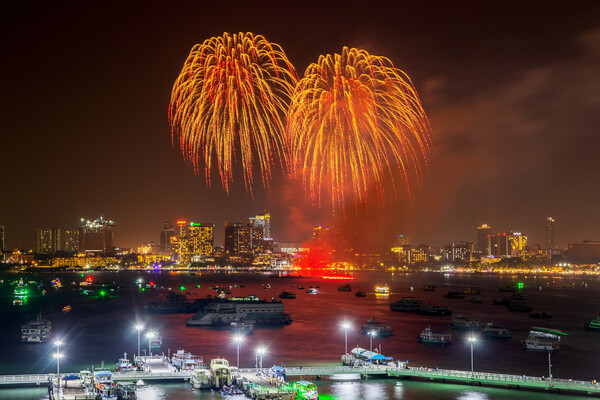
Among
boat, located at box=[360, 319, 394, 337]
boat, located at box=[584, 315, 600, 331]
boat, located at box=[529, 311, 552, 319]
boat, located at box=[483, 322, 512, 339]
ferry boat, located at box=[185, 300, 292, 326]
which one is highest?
ferry boat, located at box=[185, 300, 292, 326]

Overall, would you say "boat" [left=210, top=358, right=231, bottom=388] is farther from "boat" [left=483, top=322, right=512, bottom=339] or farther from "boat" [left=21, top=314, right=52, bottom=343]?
"boat" [left=483, top=322, right=512, bottom=339]

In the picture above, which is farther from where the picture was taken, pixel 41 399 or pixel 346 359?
pixel 346 359

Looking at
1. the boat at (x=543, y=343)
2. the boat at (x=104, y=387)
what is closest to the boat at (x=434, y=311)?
the boat at (x=543, y=343)

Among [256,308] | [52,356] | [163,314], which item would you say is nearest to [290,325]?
[256,308]

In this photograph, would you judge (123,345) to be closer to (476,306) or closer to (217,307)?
(217,307)

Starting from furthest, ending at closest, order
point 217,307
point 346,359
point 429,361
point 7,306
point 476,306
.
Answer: point 476,306 → point 7,306 → point 217,307 → point 429,361 → point 346,359

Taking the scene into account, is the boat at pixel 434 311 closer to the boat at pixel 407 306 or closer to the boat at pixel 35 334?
the boat at pixel 407 306

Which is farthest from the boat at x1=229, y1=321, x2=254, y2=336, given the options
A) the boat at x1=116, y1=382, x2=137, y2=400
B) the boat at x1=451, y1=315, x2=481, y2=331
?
the boat at x1=116, y1=382, x2=137, y2=400

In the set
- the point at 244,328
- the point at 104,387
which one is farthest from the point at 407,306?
the point at 104,387
